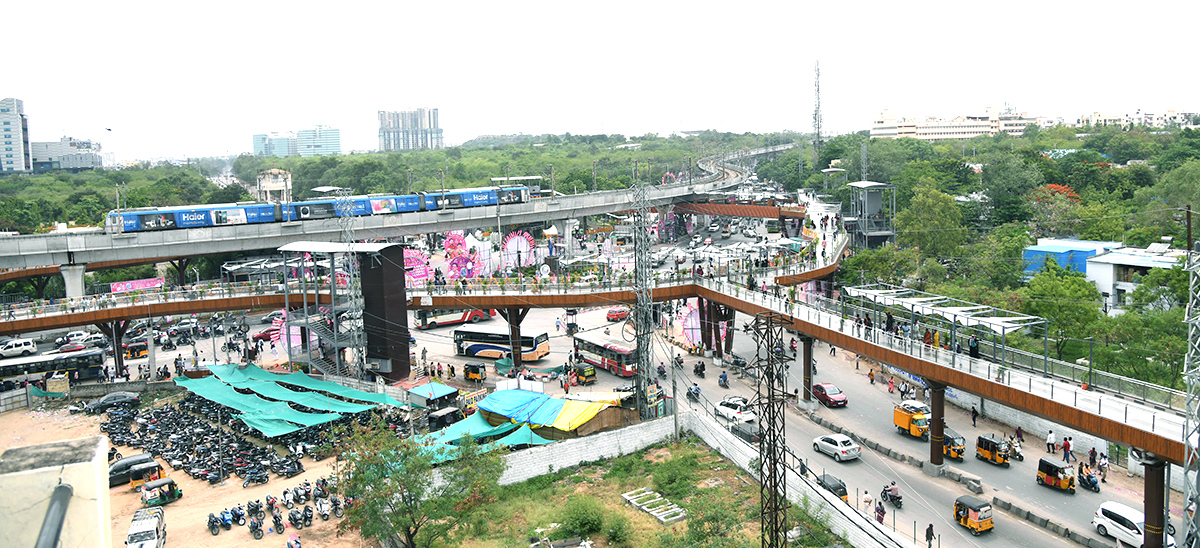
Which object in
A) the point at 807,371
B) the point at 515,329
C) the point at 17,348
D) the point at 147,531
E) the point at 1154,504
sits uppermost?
the point at 515,329

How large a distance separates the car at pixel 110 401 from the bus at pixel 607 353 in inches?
999

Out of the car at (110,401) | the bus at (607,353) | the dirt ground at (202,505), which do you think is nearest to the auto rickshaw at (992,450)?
the bus at (607,353)

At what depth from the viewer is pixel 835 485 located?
30.8 meters

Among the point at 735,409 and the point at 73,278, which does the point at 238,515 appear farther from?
the point at 73,278

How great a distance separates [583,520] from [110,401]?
3143cm

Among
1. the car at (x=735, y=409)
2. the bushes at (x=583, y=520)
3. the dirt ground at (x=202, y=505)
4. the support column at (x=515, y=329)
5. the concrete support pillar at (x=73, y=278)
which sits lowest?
the dirt ground at (x=202, y=505)

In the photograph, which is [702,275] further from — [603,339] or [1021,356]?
[1021,356]

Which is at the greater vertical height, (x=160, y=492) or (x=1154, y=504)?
(x=1154, y=504)

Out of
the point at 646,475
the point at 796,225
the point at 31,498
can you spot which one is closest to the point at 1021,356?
the point at 646,475

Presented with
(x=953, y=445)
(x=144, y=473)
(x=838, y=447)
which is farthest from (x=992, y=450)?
(x=144, y=473)

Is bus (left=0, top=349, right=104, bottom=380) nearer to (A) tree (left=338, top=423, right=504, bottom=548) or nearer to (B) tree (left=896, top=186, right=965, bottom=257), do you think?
(A) tree (left=338, top=423, right=504, bottom=548)

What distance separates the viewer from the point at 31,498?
4855mm

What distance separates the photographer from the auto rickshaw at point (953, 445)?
34000 millimetres

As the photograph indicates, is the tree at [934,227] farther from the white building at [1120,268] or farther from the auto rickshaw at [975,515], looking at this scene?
the auto rickshaw at [975,515]
